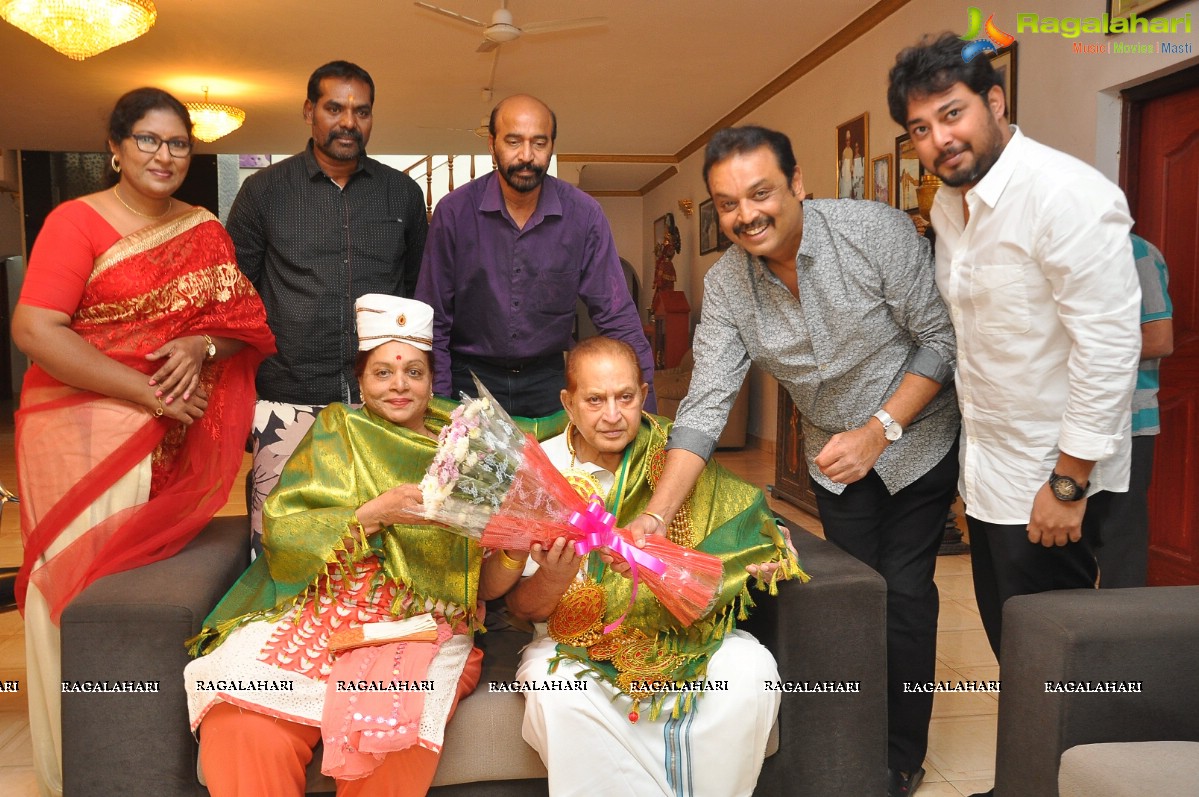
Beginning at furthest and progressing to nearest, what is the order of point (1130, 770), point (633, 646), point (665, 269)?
point (665, 269), point (633, 646), point (1130, 770)

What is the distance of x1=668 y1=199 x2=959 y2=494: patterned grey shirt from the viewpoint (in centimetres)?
206

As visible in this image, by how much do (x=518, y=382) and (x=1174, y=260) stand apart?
106 inches

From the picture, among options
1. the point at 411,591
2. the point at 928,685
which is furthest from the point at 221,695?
the point at 928,685

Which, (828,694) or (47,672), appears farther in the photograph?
(47,672)

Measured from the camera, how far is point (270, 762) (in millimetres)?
1709

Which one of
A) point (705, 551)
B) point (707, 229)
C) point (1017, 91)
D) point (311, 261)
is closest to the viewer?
point (705, 551)

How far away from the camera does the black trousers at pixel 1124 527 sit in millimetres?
1858

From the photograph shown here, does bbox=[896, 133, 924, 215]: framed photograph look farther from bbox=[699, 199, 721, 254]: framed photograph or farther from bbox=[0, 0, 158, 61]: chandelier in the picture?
bbox=[0, 0, 158, 61]: chandelier

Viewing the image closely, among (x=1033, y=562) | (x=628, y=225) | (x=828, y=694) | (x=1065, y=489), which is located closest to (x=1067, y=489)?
(x=1065, y=489)

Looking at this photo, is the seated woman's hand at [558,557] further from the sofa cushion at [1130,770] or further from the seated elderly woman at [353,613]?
the sofa cushion at [1130,770]

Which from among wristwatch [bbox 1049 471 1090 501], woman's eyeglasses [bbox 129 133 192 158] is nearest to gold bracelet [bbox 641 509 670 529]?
wristwatch [bbox 1049 471 1090 501]

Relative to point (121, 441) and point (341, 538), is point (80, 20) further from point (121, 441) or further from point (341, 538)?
point (341, 538)

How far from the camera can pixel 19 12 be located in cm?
491

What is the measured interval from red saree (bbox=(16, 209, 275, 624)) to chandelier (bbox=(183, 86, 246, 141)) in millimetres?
6255
